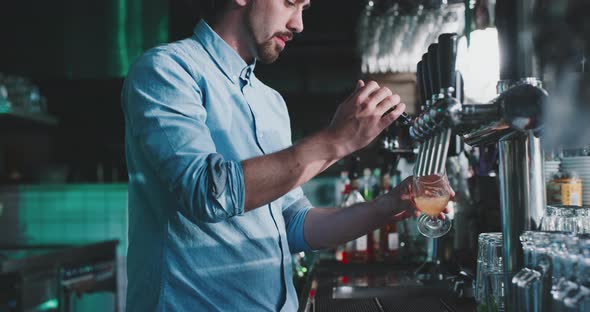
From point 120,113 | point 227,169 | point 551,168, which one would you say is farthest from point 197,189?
point 120,113

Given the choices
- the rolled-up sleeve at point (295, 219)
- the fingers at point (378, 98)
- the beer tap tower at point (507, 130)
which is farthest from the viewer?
the rolled-up sleeve at point (295, 219)

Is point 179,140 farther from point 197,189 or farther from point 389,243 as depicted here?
point 389,243

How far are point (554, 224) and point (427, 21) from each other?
6.53 ft

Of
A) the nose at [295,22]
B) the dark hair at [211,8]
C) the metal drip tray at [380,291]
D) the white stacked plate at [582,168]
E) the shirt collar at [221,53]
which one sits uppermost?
the dark hair at [211,8]

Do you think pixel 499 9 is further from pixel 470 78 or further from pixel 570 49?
pixel 470 78

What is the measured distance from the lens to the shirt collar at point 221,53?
4.15 feet

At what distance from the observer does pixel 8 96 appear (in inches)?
146

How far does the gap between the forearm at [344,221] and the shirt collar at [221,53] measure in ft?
1.35

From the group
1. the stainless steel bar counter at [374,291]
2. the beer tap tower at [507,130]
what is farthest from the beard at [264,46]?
the stainless steel bar counter at [374,291]

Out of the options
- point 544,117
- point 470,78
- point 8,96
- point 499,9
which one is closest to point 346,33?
point 470,78

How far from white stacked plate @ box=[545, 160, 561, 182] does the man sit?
54 centimetres

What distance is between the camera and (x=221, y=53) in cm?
127

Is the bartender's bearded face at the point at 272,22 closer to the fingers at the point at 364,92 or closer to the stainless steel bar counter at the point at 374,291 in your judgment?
the fingers at the point at 364,92

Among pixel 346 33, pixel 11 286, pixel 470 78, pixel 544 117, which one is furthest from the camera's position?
pixel 346 33
